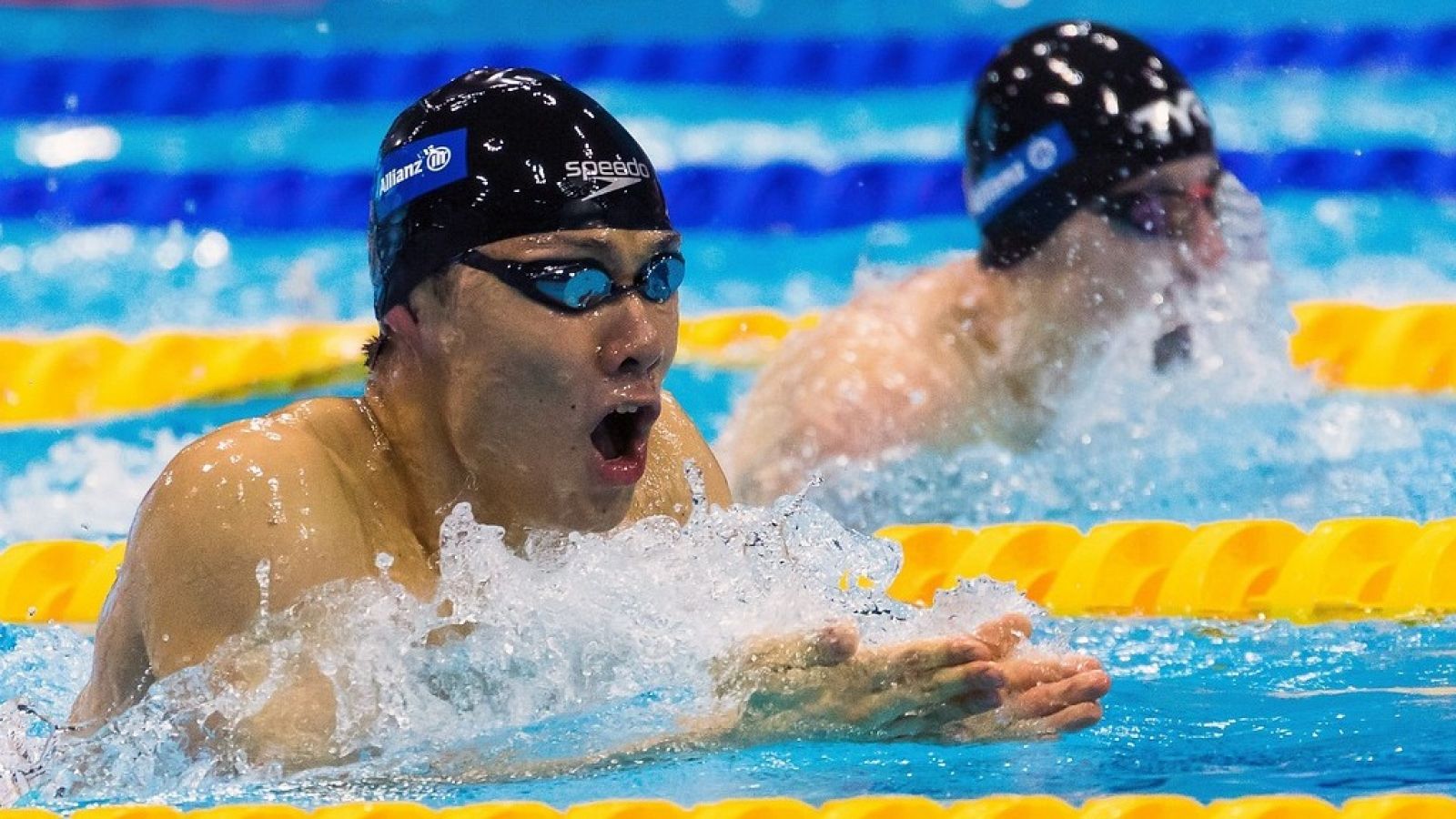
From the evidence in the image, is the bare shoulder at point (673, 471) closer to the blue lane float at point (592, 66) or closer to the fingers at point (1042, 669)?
the fingers at point (1042, 669)

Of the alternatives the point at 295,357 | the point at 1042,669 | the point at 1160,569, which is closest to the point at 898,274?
the point at 1160,569

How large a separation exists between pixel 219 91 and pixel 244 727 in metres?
6.36

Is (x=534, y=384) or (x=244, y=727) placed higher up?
(x=534, y=384)

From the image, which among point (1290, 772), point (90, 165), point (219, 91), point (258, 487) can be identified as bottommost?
point (1290, 772)

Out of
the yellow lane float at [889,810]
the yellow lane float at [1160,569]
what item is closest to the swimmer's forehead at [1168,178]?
the yellow lane float at [1160,569]

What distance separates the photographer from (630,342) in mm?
2521

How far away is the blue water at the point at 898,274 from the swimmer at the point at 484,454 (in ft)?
0.45

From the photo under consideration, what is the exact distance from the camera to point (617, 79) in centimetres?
858

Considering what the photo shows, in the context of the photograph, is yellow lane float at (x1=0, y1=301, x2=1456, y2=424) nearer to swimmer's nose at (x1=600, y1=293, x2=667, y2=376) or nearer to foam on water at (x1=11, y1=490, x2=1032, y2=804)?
foam on water at (x1=11, y1=490, x2=1032, y2=804)

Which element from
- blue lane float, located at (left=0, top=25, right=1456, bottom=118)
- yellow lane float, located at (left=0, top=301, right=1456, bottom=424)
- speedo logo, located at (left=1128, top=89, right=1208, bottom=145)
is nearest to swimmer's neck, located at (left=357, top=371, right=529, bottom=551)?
speedo logo, located at (left=1128, top=89, right=1208, bottom=145)

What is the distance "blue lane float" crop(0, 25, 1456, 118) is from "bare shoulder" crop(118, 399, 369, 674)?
19.4 ft

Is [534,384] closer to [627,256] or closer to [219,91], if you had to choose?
[627,256]

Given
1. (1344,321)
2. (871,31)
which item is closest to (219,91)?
(871,31)

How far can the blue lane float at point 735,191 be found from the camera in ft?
23.6
